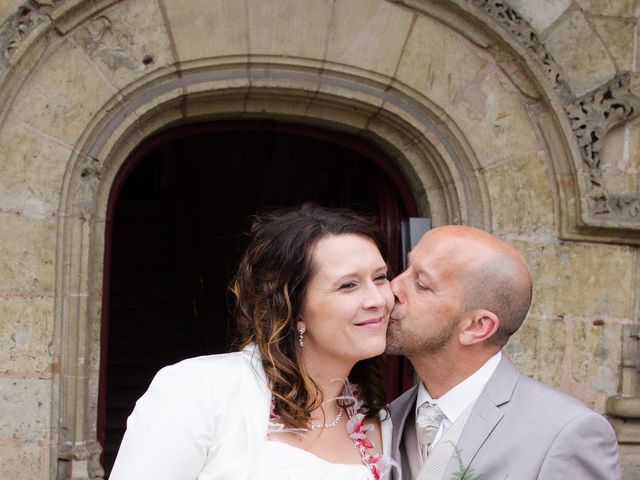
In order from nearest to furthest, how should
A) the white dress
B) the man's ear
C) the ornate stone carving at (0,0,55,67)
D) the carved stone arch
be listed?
1. the white dress
2. the man's ear
3. the ornate stone carving at (0,0,55,67)
4. the carved stone arch

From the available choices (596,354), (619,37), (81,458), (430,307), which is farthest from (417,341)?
(619,37)

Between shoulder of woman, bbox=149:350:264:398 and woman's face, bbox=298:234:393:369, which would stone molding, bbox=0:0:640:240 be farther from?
shoulder of woman, bbox=149:350:264:398

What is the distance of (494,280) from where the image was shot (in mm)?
3082

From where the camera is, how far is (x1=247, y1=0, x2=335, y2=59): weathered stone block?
4.86 meters

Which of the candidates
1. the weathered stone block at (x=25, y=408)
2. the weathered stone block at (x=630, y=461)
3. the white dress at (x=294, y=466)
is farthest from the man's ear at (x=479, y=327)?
the weathered stone block at (x=630, y=461)

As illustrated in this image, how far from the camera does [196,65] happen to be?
4.79m

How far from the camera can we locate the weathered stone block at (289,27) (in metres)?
4.86

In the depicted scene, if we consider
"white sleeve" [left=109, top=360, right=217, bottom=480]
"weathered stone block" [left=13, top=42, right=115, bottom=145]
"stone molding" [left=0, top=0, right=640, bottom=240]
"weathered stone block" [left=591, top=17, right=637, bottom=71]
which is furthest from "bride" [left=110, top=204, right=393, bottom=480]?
"weathered stone block" [left=591, top=17, right=637, bottom=71]

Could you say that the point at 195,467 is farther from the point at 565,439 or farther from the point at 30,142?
the point at 30,142

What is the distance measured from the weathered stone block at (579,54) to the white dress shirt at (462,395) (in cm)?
253

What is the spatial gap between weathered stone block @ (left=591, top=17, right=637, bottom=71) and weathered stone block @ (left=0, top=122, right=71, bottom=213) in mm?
2737

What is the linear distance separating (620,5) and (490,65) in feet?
2.55

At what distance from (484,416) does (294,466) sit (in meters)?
0.55

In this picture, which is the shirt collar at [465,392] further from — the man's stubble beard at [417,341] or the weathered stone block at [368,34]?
the weathered stone block at [368,34]
